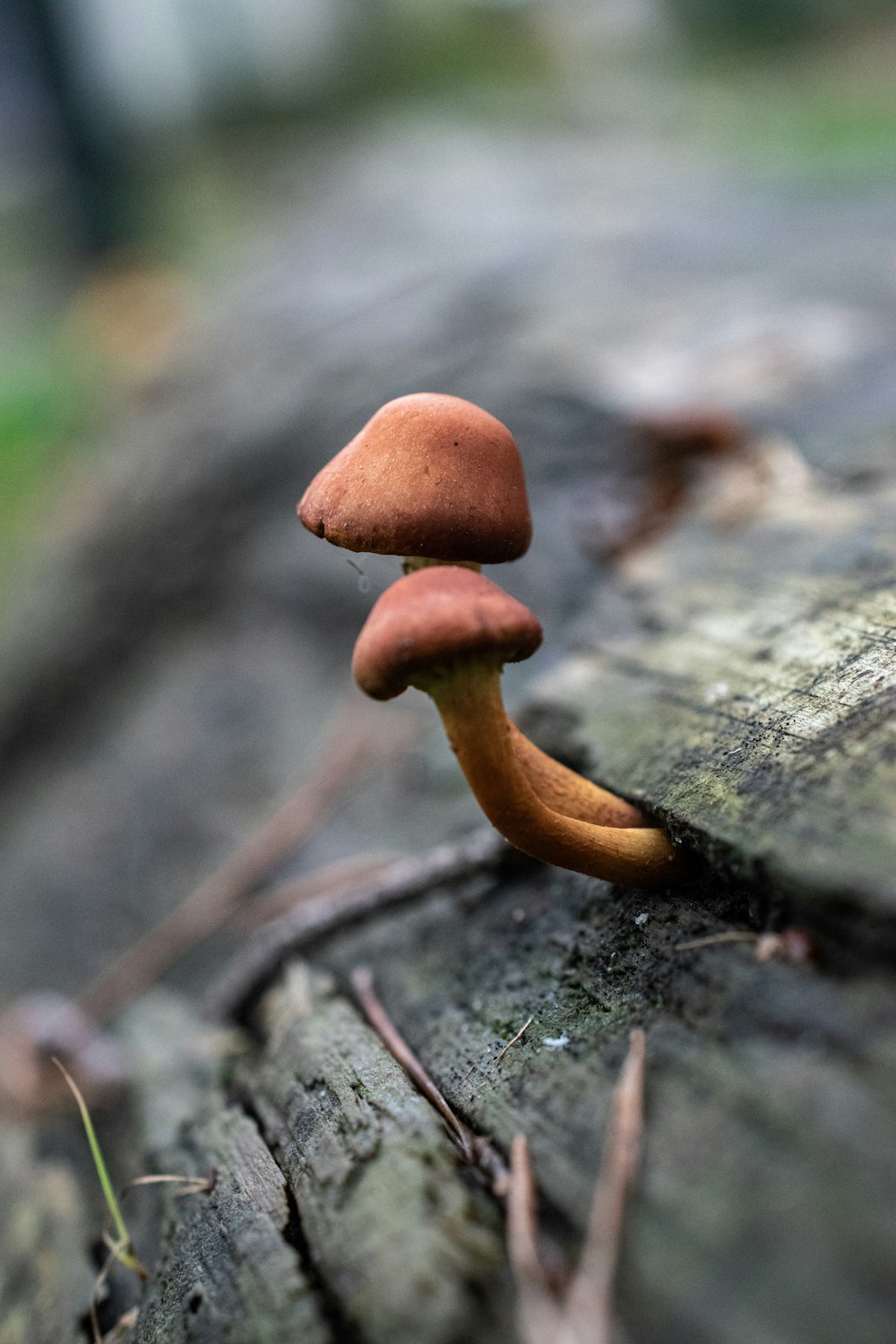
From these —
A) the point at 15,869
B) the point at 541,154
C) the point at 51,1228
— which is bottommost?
the point at 15,869

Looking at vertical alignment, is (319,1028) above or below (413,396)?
below

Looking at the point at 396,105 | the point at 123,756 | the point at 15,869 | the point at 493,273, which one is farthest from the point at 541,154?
the point at 15,869

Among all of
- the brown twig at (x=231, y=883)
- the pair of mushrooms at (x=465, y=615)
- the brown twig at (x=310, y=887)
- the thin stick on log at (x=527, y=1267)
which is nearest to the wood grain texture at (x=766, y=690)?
the pair of mushrooms at (x=465, y=615)

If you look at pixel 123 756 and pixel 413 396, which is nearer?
pixel 413 396

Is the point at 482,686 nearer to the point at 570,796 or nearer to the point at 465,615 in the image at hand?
the point at 465,615

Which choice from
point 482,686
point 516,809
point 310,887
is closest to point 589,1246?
point 516,809

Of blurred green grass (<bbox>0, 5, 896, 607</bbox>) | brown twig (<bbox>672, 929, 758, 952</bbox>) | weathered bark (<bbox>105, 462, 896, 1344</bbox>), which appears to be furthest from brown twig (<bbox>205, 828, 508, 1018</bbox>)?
blurred green grass (<bbox>0, 5, 896, 607</bbox>)

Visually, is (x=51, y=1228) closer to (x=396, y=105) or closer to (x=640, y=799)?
(x=640, y=799)
